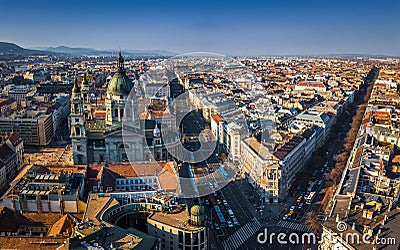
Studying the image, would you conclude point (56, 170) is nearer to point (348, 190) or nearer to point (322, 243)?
point (322, 243)

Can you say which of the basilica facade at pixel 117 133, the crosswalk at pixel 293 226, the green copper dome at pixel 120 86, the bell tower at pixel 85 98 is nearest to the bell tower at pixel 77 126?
the basilica facade at pixel 117 133

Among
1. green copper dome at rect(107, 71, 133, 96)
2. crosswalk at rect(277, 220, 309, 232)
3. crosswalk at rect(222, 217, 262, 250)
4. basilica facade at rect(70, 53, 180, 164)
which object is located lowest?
crosswalk at rect(222, 217, 262, 250)

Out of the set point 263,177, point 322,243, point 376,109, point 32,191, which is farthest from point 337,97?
point 32,191

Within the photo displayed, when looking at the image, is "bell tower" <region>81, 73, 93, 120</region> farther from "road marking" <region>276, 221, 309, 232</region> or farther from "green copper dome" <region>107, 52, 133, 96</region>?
"road marking" <region>276, 221, 309, 232</region>

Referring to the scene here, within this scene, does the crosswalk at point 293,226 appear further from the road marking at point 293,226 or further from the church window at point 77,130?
the church window at point 77,130

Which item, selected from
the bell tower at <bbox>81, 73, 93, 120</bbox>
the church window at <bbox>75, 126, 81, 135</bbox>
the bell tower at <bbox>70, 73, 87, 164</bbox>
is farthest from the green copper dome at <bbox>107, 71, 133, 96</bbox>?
the church window at <bbox>75, 126, 81, 135</bbox>

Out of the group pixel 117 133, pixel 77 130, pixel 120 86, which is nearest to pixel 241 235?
pixel 117 133

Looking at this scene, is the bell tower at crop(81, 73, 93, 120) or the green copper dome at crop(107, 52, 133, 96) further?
the bell tower at crop(81, 73, 93, 120)
